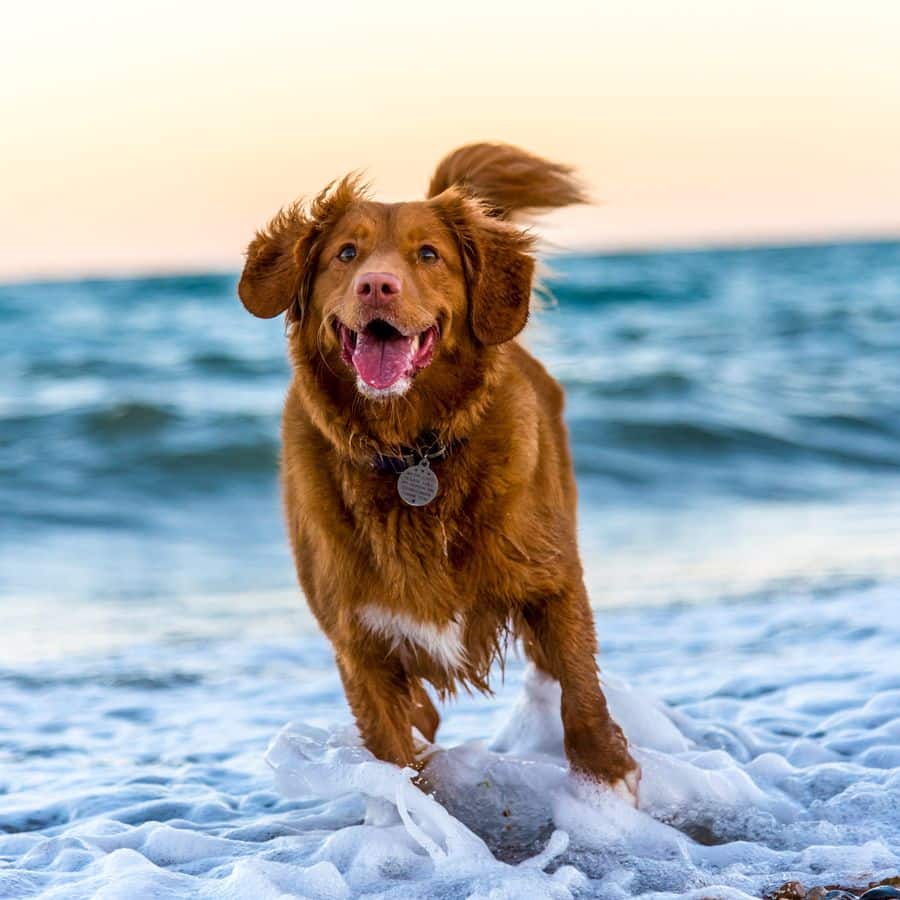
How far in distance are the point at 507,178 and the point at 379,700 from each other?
197cm

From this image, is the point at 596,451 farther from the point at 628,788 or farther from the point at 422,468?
the point at 422,468

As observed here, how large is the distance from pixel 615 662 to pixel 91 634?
102 inches

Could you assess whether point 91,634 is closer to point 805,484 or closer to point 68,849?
point 68,849

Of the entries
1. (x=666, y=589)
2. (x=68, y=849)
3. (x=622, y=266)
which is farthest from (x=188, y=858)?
(x=622, y=266)

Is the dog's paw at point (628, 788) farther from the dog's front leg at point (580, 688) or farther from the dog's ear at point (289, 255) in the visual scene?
the dog's ear at point (289, 255)

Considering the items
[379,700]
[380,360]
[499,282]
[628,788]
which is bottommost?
[628,788]

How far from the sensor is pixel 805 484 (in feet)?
36.0

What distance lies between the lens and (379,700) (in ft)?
13.7

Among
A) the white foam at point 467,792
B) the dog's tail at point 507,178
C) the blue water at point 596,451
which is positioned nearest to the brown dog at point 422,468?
the white foam at point 467,792

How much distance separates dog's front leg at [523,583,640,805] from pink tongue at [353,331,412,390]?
2.64 ft

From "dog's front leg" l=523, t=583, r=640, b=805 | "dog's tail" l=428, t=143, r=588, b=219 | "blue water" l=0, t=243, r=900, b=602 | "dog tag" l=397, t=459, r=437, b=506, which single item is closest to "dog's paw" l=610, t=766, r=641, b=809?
"dog's front leg" l=523, t=583, r=640, b=805

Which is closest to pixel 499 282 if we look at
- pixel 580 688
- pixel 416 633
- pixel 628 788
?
pixel 416 633

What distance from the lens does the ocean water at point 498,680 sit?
3910mm

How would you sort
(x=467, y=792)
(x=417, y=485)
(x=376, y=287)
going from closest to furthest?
(x=376, y=287) < (x=417, y=485) < (x=467, y=792)
